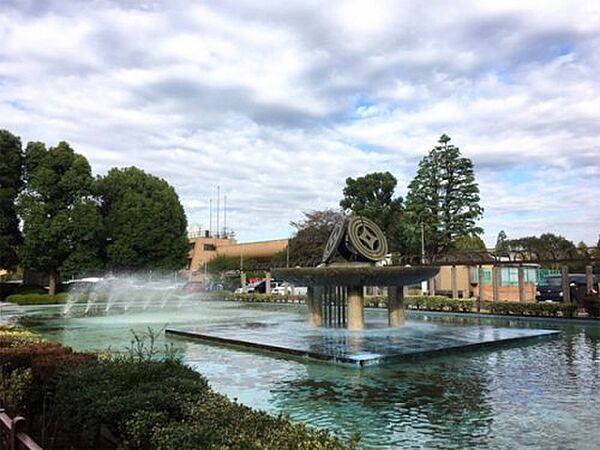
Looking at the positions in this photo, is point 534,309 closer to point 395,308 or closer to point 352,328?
point 395,308

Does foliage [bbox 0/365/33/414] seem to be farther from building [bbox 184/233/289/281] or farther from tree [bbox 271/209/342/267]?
building [bbox 184/233/289/281]

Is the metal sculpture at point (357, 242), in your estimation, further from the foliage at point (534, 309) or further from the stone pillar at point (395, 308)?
the foliage at point (534, 309)

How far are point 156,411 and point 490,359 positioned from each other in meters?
9.54

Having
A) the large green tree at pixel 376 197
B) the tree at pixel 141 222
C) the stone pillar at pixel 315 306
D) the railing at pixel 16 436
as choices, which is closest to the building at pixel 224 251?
the large green tree at pixel 376 197

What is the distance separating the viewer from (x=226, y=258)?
246 feet

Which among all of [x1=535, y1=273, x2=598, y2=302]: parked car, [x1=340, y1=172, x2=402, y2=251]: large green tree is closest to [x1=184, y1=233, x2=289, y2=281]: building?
[x1=340, y1=172, x2=402, y2=251]: large green tree

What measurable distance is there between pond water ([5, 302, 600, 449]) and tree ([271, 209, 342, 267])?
40.2 metres

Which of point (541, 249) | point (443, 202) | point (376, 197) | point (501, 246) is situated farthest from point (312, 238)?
point (541, 249)

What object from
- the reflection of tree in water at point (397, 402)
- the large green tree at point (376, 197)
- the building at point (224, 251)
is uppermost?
the large green tree at point (376, 197)

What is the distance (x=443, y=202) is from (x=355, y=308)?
96.9ft

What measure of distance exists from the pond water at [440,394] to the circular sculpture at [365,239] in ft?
16.5

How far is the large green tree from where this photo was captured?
5184cm

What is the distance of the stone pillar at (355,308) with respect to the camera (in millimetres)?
17328

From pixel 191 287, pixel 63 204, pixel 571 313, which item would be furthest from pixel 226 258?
pixel 571 313
